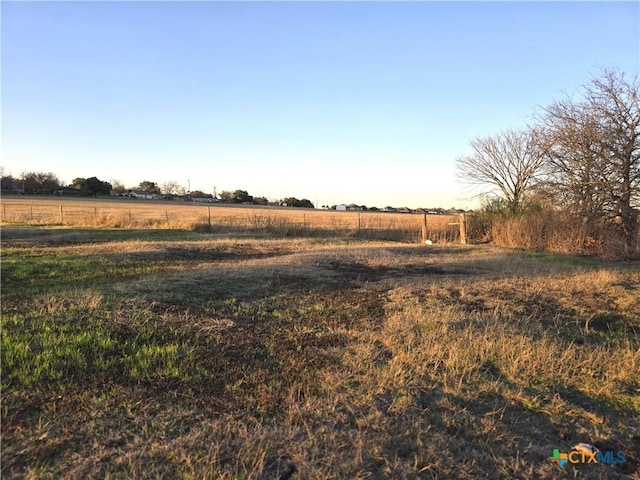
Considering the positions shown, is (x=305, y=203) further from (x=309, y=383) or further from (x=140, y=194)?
(x=309, y=383)

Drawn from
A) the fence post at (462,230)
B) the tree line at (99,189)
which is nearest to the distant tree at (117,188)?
the tree line at (99,189)

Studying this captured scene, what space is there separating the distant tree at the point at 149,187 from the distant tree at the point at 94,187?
2123 cm

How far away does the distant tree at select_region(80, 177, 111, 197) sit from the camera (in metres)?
96.8

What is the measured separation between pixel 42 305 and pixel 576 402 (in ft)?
21.8

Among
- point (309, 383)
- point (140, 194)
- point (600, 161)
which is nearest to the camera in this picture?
point (309, 383)

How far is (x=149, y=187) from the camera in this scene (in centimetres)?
12331

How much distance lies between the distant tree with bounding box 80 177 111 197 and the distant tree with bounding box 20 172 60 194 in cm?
596

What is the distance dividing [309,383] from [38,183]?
10896 cm

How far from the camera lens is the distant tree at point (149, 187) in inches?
4818

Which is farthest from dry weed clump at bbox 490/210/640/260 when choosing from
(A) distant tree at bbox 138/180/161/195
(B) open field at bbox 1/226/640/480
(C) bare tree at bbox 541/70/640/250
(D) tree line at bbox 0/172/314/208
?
(A) distant tree at bbox 138/180/161/195

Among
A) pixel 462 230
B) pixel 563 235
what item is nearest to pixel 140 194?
pixel 462 230

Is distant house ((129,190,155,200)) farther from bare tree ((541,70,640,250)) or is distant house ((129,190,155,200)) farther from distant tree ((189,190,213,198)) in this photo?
bare tree ((541,70,640,250))

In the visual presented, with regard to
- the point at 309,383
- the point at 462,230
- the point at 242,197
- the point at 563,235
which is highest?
the point at 242,197

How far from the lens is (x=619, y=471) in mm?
2656
